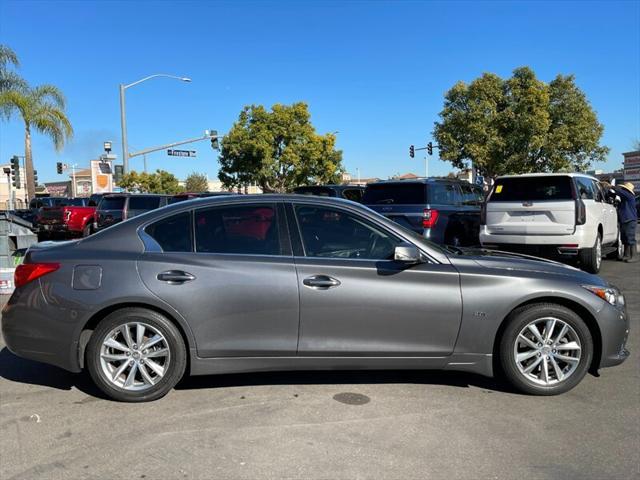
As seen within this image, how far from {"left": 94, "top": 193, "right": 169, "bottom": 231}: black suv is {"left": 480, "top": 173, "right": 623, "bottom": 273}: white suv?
35.5 feet

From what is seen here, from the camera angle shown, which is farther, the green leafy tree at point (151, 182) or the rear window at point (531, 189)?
the green leafy tree at point (151, 182)

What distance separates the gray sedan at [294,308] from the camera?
4086 mm

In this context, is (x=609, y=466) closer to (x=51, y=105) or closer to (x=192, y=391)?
(x=192, y=391)

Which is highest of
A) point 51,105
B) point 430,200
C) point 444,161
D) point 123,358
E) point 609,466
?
point 51,105

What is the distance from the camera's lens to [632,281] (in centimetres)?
933

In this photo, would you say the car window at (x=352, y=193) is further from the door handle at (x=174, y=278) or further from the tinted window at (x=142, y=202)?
the door handle at (x=174, y=278)

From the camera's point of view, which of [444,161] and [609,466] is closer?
[609,466]

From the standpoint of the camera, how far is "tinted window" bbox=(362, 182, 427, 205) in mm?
11000

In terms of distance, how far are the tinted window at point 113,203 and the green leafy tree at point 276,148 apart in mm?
20603

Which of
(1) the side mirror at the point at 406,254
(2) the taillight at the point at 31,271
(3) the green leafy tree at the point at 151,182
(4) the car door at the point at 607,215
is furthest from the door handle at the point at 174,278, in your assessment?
(3) the green leafy tree at the point at 151,182

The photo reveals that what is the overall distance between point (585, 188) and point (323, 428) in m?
7.98

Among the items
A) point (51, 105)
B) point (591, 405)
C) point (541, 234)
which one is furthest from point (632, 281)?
point (51, 105)

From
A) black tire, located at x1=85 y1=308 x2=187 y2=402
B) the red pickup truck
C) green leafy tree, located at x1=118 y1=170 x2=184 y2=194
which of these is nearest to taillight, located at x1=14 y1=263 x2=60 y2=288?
black tire, located at x1=85 y1=308 x2=187 y2=402

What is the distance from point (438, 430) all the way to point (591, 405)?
4.40ft
